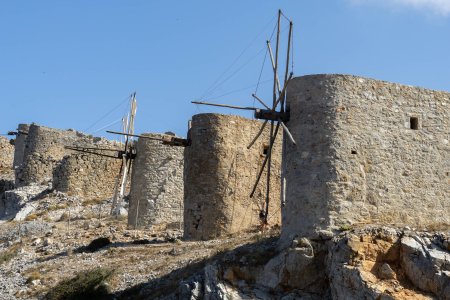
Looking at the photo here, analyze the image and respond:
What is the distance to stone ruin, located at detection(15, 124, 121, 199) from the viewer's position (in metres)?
40.2

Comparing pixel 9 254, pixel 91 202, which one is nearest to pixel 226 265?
pixel 9 254

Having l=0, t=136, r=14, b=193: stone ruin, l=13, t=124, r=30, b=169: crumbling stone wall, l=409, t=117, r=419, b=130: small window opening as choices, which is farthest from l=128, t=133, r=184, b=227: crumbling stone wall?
l=0, t=136, r=14, b=193: stone ruin

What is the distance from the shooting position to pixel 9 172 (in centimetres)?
5075

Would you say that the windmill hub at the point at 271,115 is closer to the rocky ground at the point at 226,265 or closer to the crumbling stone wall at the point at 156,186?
the rocky ground at the point at 226,265

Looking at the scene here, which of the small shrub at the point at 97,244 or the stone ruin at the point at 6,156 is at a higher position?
the stone ruin at the point at 6,156

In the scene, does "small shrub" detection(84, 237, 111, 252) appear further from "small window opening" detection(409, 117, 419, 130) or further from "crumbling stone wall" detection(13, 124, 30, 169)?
"crumbling stone wall" detection(13, 124, 30, 169)

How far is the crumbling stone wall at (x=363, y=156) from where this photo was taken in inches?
765

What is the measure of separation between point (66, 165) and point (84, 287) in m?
19.0

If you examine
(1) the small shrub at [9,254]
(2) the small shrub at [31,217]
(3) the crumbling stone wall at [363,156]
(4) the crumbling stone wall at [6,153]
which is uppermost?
(4) the crumbling stone wall at [6,153]

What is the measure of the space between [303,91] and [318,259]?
4246 millimetres

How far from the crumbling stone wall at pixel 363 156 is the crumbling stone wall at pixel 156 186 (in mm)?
11639

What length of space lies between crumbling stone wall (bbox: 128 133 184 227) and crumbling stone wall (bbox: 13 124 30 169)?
19631 millimetres

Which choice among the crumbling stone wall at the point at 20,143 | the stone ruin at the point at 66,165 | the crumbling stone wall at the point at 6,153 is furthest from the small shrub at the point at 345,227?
the crumbling stone wall at the point at 6,153

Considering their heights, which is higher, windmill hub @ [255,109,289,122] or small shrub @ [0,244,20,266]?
windmill hub @ [255,109,289,122]
